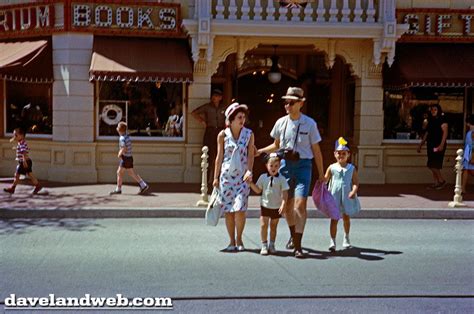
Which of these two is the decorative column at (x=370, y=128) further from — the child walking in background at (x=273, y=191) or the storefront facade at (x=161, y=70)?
the child walking in background at (x=273, y=191)

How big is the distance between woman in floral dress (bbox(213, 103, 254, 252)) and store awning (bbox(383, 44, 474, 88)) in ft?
24.5

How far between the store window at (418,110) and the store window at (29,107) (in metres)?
8.12

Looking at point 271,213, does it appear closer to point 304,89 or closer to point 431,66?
point 431,66

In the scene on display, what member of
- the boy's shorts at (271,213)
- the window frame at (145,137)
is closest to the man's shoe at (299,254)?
the boy's shorts at (271,213)

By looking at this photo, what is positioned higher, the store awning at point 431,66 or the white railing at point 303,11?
the white railing at point 303,11

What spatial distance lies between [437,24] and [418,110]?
209cm

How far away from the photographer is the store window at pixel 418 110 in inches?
624

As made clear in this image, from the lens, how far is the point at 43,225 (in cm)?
1022

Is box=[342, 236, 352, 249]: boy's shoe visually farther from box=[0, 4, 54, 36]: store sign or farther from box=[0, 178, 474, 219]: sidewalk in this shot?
box=[0, 4, 54, 36]: store sign

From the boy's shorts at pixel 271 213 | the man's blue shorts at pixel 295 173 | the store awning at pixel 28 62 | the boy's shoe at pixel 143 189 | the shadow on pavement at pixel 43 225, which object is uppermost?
the store awning at pixel 28 62

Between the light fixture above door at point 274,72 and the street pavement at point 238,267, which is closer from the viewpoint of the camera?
the street pavement at point 238,267

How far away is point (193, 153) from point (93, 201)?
143 inches

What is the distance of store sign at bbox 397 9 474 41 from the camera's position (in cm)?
1520

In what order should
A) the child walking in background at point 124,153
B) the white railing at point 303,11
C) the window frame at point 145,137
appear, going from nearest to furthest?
the child walking in background at point 124,153, the white railing at point 303,11, the window frame at point 145,137
